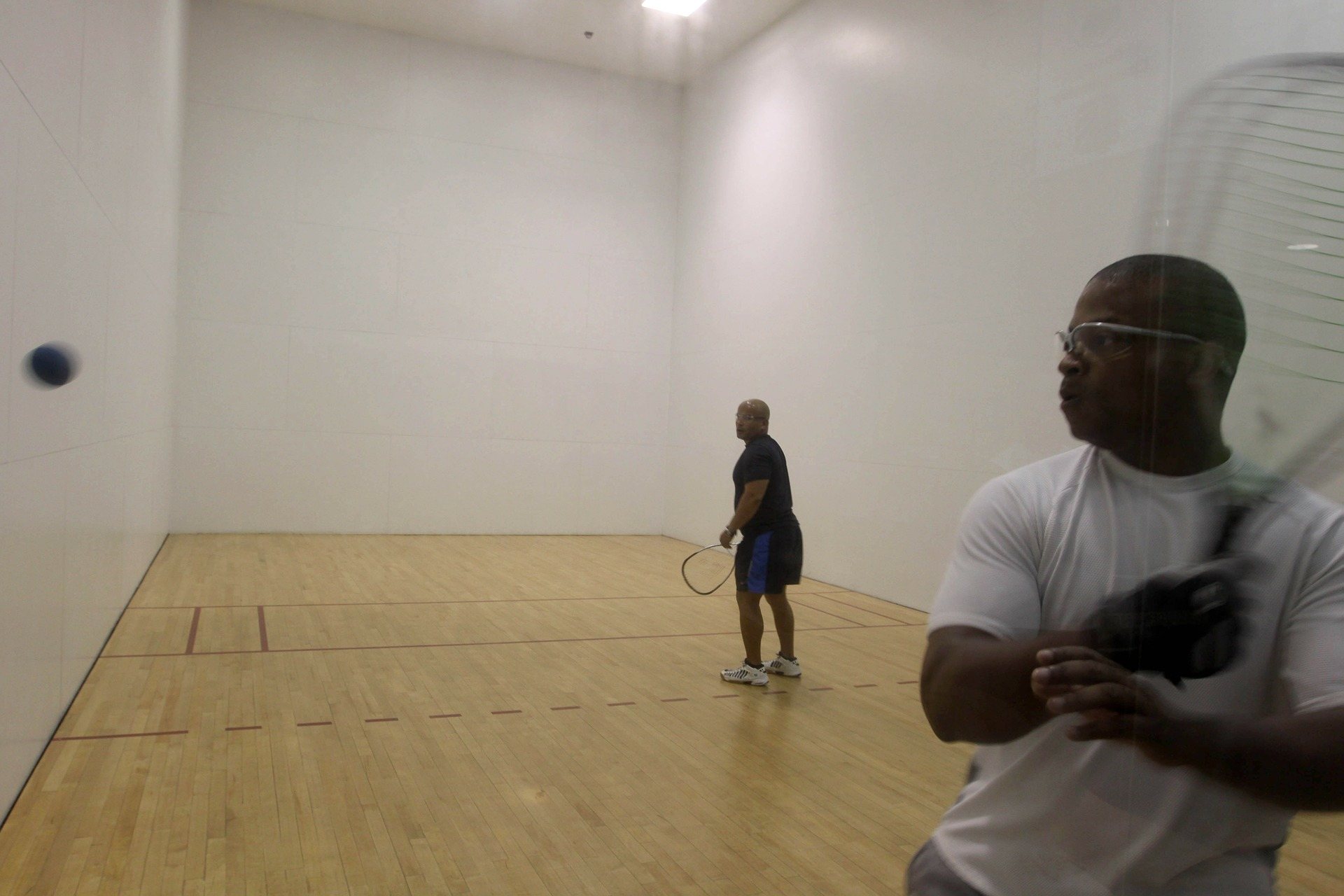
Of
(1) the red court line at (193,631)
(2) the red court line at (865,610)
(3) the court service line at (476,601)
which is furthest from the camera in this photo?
(2) the red court line at (865,610)

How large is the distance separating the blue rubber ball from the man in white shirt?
7.47 ft

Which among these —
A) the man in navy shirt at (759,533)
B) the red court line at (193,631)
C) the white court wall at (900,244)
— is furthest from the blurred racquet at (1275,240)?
the red court line at (193,631)

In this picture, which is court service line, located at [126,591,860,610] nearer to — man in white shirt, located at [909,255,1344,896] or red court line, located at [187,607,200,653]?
red court line, located at [187,607,200,653]

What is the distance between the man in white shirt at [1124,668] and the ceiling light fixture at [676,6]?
26.4 ft

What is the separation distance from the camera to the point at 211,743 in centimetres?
307

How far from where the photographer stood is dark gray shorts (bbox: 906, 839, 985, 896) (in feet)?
2.90

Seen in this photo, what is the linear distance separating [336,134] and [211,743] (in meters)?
6.76

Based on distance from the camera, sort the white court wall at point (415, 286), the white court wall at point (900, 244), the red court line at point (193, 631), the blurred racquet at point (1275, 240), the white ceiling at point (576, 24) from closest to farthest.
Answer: the blurred racquet at point (1275, 240)
the white court wall at point (900, 244)
the red court line at point (193, 631)
the white ceiling at point (576, 24)
the white court wall at point (415, 286)

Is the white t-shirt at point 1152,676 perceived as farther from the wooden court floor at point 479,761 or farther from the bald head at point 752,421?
the bald head at point 752,421

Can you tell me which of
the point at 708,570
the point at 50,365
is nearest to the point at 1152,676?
the point at 50,365

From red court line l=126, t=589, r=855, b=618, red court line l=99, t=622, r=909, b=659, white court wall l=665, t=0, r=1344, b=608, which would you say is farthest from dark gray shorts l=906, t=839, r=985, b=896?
red court line l=126, t=589, r=855, b=618

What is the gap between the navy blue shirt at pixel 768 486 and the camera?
13.2 feet

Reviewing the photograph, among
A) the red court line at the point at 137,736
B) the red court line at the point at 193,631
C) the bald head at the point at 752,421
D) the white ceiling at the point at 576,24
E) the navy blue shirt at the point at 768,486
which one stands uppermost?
the white ceiling at the point at 576,24

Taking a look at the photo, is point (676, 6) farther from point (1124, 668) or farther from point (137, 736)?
point (1124, 668)
